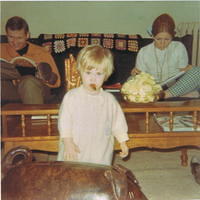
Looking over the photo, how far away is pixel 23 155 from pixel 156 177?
79cm

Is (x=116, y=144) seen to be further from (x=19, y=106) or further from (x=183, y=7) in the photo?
(x=183, y=7)

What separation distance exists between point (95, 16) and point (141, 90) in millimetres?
1362

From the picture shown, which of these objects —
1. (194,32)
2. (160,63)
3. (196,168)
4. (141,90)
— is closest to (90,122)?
(141,90)

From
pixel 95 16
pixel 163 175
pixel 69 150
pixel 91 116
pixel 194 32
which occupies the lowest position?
pixel 163 175

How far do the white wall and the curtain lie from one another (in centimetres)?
5

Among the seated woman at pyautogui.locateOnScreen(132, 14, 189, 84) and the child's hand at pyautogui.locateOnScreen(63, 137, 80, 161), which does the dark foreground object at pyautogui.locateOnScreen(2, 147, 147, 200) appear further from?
the seated woman at pyautogui.locateOnScreen(132, 14, 189, 84)

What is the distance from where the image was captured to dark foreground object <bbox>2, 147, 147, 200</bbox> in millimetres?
748

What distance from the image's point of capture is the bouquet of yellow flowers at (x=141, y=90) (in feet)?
4.72

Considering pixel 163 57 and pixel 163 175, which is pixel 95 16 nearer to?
pixel 163 57

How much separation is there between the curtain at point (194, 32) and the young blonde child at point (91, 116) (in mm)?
1725

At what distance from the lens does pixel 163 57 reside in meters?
→ 2.31

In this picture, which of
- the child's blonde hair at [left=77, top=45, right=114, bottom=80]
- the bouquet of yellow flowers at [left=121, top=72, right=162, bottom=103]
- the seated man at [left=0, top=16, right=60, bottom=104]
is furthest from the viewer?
the seated man at [left=0, top=16, right=60, bottom=104]

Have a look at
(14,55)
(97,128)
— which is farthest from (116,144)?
(14,55)

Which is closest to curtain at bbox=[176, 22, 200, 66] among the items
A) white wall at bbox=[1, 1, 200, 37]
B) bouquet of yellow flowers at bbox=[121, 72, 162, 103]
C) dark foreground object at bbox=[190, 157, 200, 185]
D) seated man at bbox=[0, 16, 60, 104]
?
white wall at bbox=[1, 1, 200, 37]
